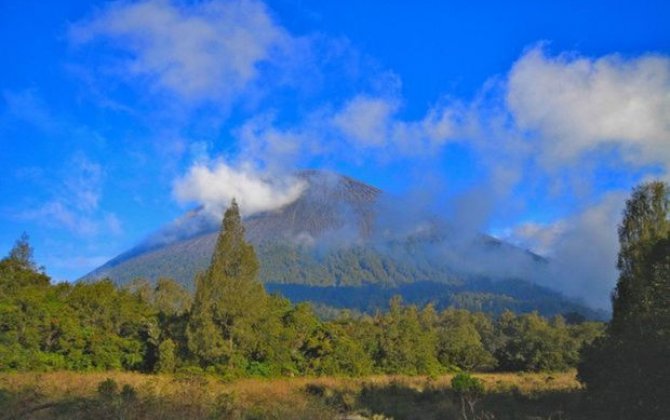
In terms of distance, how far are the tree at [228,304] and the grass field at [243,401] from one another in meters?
10.6

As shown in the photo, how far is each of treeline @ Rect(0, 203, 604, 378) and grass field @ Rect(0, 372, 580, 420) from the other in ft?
34.7

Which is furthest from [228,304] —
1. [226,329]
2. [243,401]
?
[243,401]

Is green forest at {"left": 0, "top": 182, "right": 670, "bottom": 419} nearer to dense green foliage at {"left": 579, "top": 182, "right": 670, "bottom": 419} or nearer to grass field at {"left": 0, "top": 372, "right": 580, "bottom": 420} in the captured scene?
grass field at {"left": 0, "top": 372, "right": 580, "bottom": 420}

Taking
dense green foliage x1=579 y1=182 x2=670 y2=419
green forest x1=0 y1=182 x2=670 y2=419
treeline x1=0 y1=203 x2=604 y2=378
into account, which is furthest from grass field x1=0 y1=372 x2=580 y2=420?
treeline x1=0 y1=203 x2=604 y2=378

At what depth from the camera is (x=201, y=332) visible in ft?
105

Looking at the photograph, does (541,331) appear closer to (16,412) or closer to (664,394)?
(664,394)

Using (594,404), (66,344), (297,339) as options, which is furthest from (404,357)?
(594,404)

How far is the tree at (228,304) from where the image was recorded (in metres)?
32.2

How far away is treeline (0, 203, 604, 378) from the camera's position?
30.3m

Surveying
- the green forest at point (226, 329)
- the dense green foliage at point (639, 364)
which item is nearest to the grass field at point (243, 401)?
the dense green foliage at point (639, 364)

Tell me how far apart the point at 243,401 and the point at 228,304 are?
19.4m

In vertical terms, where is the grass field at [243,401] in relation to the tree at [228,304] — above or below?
below

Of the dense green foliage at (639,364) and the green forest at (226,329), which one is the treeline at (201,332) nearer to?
the green forest at (226,329)

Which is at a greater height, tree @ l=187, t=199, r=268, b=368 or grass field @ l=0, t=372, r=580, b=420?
tree @ l=187, t=199, r=268, b=368
